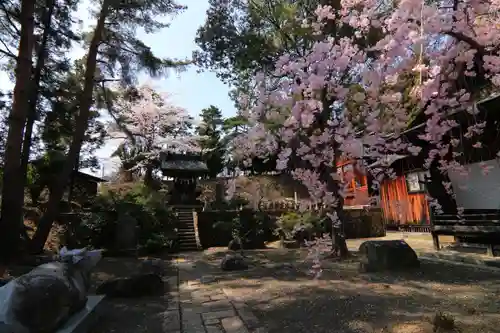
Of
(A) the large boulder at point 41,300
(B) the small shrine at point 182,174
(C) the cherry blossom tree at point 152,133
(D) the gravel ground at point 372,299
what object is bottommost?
(D) the gravel ground at point 372,299

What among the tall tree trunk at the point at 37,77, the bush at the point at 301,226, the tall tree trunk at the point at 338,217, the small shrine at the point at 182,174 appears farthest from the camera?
the small shrine at the point at 182,174

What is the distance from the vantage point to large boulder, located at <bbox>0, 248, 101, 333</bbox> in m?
3.29

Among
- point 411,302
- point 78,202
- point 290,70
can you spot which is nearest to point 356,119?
point 290,70

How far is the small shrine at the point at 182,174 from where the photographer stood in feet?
79.5

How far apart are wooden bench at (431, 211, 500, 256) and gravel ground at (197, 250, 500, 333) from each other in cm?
106

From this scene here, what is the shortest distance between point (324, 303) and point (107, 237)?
11.0m

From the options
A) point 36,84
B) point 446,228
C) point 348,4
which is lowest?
point 446,228

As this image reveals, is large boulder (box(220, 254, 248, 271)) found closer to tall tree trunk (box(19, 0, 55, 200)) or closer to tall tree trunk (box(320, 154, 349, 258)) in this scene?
tall tree trunk (box(320, 154, 349, 258))

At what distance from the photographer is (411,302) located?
4.81 m

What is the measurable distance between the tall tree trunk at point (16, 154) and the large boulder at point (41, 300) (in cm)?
601

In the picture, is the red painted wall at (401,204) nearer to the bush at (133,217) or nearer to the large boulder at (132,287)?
the bush at (133,217)

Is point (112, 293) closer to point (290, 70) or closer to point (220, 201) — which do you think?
point (290, 70)

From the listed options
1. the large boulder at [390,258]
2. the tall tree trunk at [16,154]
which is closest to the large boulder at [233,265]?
the large boulder at [390,258]

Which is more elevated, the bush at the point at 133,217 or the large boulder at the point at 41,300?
the bush at the point at 133,217
